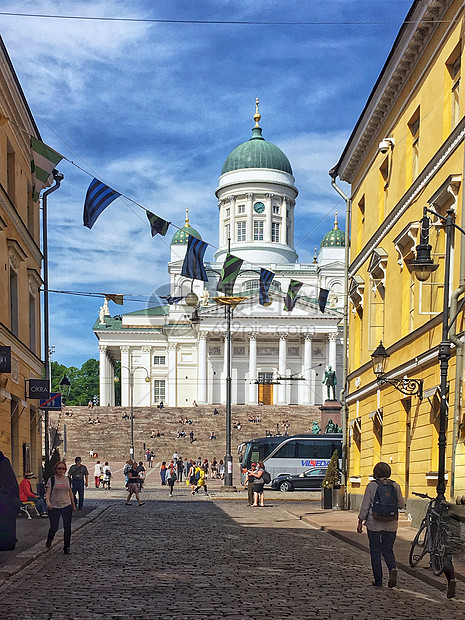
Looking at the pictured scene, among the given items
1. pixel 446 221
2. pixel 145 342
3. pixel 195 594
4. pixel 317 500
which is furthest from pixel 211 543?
pixel 145 342

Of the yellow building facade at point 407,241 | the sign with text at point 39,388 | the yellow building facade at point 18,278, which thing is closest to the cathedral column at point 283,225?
the yellow building facade at point 407,241

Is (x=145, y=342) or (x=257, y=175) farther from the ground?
(x=257, y=175)

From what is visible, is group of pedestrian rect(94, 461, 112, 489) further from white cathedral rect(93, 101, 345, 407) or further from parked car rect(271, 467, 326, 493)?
white cathedral rect(93, 101, 345, 407)

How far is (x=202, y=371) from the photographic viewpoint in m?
92.9

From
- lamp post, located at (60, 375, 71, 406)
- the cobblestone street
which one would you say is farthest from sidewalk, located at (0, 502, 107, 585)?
lamp post, located at (60, 375, 71, 406)

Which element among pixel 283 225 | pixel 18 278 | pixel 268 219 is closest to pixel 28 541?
pixel 18 278

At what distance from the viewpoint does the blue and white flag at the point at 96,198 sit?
20.3m

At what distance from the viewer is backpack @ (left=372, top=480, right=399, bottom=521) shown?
1055 centimetres

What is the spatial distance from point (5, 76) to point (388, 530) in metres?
14.4

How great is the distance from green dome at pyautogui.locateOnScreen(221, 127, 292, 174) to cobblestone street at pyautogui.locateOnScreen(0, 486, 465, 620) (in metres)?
88.0

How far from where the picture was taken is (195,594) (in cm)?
1012

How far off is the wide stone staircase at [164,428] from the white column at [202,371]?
9.75 metres

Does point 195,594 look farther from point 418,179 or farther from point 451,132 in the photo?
point 418,179

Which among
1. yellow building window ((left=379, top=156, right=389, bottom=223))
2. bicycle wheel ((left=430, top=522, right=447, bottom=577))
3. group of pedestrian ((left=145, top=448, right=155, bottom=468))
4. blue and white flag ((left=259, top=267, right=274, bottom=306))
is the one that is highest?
yellow building window ((left=379, top=156, right=389, bottom=223))
